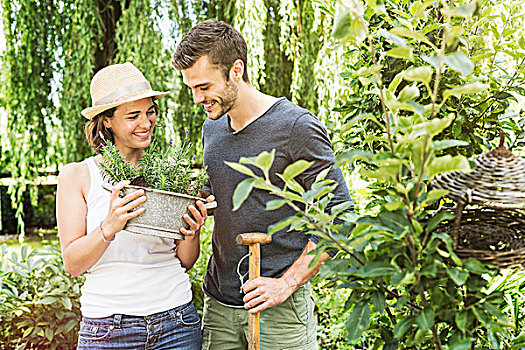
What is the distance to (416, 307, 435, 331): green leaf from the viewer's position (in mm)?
825

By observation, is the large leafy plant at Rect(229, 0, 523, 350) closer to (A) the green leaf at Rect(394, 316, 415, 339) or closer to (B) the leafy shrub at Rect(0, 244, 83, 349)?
(A) the green leaf at Rect(394, 316, 415, 339)

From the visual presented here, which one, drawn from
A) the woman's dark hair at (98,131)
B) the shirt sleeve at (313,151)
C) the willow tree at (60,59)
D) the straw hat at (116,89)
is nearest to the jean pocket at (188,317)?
the shirt sleeve at (313,151)

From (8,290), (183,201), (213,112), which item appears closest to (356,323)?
(183,201)

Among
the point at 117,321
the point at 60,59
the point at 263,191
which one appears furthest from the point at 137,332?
the point at 60,59

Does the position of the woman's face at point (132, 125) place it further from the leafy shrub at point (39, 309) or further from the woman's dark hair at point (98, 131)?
the leafy shrub at point (39, 309)

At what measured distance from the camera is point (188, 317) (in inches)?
64.5

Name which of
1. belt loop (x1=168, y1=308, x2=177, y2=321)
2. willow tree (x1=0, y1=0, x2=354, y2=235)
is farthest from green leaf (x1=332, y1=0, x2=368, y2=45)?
willow tree (x1=0, y1=0, x2=354, y2=235)

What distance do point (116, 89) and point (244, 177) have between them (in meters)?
0.51

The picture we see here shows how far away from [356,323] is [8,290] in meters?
2.30

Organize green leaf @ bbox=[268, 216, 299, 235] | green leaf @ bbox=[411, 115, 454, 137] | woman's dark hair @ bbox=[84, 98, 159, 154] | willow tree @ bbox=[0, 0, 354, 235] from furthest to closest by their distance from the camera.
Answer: willow tree @ bbox=[0, 0, 354, 235], woman's dark hair @ bbox=[84, 98, 159, 154], green leaf @ bbox=[268, 216, 299, 235], green leaf @ bbox=[411, 115, 454, 137]

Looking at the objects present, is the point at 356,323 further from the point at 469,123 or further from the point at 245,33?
the point at 245,33

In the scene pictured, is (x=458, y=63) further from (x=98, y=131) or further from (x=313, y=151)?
(x=98, y=131)

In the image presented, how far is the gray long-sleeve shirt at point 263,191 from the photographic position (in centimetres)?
158

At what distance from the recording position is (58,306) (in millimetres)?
2596
